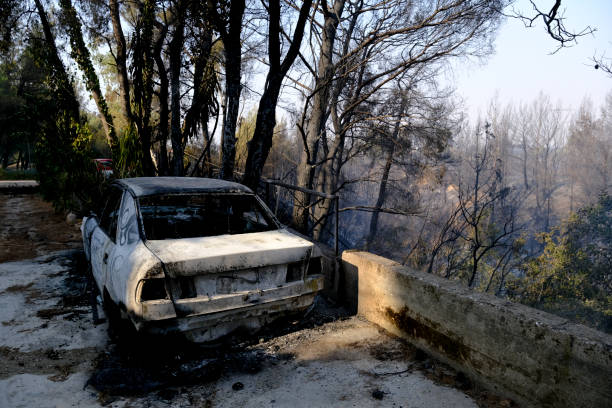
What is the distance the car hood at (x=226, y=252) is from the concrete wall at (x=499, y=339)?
103cm

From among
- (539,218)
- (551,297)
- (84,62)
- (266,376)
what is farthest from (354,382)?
(539,218)

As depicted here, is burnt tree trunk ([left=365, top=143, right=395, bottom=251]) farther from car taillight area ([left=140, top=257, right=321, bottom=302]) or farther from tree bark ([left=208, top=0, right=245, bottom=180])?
car taillight area ([left=140, top=257, right=321, bottom=302])

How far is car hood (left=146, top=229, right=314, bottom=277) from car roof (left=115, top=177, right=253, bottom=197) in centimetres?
56

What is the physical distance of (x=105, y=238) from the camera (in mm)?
3805

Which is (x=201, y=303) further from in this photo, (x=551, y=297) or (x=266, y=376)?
(x=551, y=297)

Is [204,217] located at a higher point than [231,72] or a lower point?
lower

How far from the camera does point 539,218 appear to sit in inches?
2258

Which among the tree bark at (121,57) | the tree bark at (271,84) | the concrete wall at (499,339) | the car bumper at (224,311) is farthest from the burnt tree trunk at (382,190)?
the car bumper at (224,311)

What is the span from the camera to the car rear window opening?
3555 mm

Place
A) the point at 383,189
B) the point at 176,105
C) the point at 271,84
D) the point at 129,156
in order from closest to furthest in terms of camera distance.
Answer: the point at 271,84 → the point at 129,156 → the point at 176,105 → the point at 383,189

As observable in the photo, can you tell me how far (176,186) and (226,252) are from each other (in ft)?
3.53

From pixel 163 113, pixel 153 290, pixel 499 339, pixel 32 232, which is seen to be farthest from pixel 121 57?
pixel 499 339

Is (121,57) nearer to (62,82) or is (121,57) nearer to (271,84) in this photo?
(62,82)

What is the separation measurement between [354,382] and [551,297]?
935 inches
